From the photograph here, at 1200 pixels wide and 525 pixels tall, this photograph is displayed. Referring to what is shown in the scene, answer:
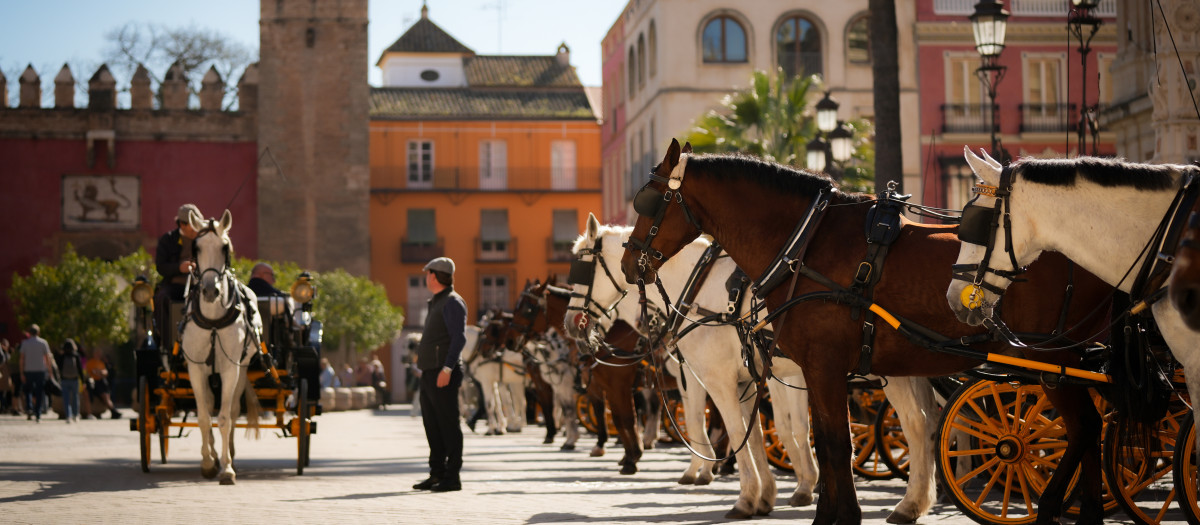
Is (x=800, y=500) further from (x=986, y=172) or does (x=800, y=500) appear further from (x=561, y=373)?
(x=561, y=373)

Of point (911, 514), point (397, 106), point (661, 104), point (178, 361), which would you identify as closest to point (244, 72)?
point (397, 106)

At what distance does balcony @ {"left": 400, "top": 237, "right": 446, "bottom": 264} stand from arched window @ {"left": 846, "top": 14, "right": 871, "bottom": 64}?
24.7 meters

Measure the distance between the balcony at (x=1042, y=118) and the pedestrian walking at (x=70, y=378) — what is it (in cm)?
2668

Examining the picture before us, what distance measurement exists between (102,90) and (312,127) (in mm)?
7738

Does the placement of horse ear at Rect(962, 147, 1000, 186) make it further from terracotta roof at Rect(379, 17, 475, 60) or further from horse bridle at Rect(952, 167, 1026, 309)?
terracotta roof at Rect(379, 17, 475, 60)

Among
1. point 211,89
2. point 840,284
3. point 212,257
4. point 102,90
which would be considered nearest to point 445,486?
point 212,257

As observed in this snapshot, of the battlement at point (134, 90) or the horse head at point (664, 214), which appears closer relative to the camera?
the horse head at point (664, 214)

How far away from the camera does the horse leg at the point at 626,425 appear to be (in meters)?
14.2

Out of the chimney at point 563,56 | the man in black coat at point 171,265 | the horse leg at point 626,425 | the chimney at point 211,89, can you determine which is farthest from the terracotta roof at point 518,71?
the man in black coat at point 171,265

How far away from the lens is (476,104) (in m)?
66.8

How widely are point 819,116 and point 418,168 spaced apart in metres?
46.5

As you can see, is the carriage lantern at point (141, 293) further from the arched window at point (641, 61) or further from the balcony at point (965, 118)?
the arched window at point (641, 61)

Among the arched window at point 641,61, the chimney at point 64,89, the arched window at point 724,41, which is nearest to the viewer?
the arched window at point 724,41

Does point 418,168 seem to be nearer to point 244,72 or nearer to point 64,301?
point 244,72
